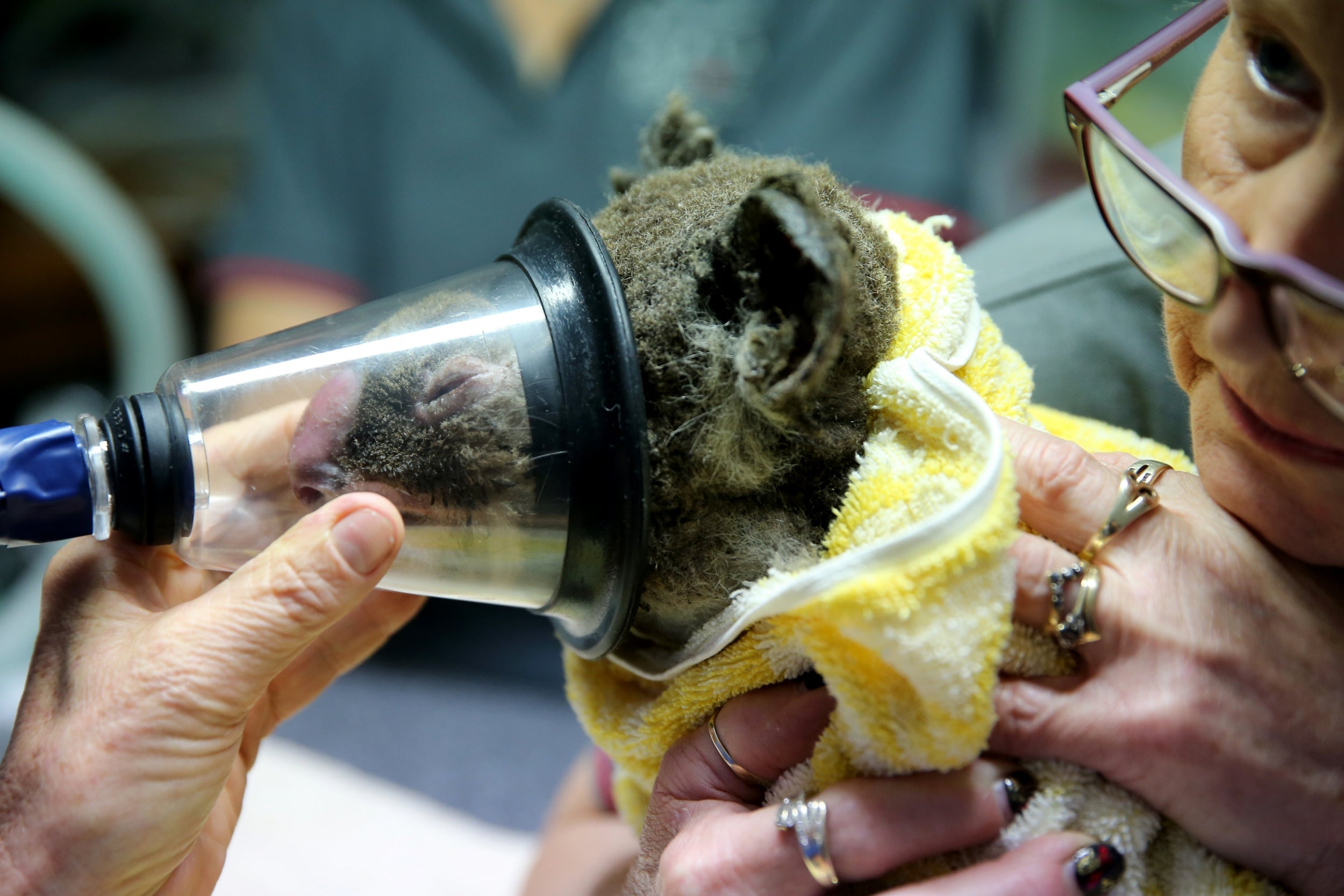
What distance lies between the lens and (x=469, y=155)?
1775mm

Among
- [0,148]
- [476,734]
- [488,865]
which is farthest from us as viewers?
[476,734]

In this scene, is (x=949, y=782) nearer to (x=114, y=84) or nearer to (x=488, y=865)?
(x=488, y=865)

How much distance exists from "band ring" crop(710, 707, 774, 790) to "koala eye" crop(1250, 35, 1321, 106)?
18.3 inches

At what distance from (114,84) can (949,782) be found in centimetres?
244

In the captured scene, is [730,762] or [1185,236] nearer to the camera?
[1185,236]

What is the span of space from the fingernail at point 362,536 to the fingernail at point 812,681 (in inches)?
10.4

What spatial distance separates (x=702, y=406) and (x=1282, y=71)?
33cm

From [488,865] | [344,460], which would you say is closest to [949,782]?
[344,460]

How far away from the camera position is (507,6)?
69.5 inches

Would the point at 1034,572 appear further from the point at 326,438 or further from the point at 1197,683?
the point at 326,438

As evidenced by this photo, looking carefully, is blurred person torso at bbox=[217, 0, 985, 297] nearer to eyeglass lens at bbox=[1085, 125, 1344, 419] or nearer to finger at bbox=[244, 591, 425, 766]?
finger at bbox=[244, 591, 425, 766]

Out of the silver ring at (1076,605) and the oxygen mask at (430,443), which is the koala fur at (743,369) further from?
the silver ring at (1076,605)

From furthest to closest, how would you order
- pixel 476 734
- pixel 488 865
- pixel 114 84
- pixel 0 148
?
pixel 114 84, pixel 476 734, pixel 0 148, pixel 488 865

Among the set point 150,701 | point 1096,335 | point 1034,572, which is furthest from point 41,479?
point 1096,335
